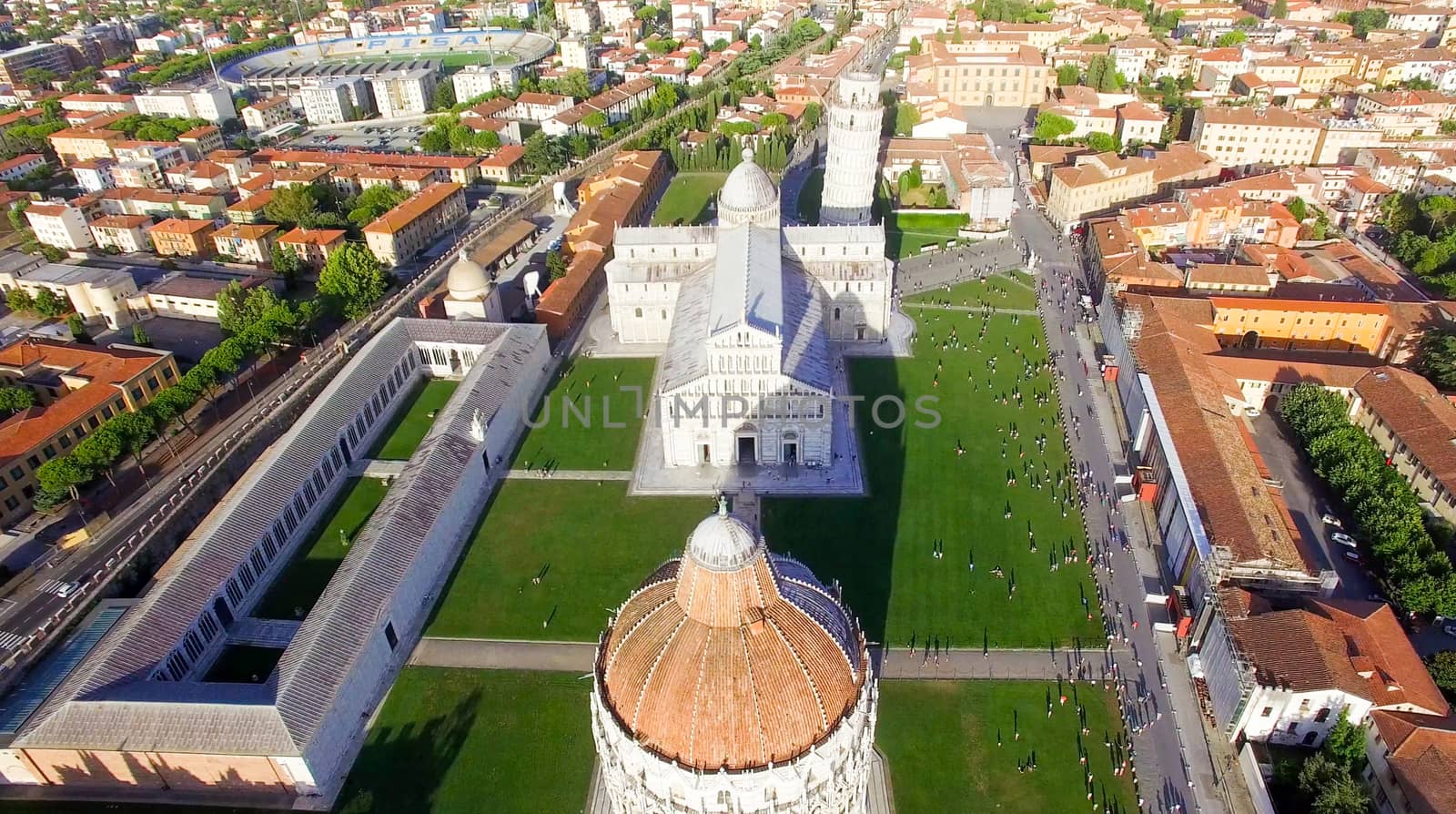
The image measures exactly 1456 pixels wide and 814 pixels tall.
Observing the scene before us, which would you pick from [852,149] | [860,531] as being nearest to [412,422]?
[860,531]

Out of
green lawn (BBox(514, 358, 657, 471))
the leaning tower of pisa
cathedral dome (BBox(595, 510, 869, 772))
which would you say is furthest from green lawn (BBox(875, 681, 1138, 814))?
the leaning tower of pisa

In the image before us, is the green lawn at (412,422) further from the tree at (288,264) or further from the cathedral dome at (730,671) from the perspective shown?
the cathedral dome at (730,671)

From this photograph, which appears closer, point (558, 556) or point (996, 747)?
point (996, 747)

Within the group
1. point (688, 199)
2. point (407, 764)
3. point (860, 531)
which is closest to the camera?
point (407, 764)

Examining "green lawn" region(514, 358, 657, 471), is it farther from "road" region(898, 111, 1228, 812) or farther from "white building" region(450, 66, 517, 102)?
"white building" region(450, 66, 517, 102)

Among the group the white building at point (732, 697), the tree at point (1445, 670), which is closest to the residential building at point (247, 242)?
the white building at point (732, 697)

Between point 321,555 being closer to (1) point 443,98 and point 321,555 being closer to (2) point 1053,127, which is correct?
(2) point 1053,127
